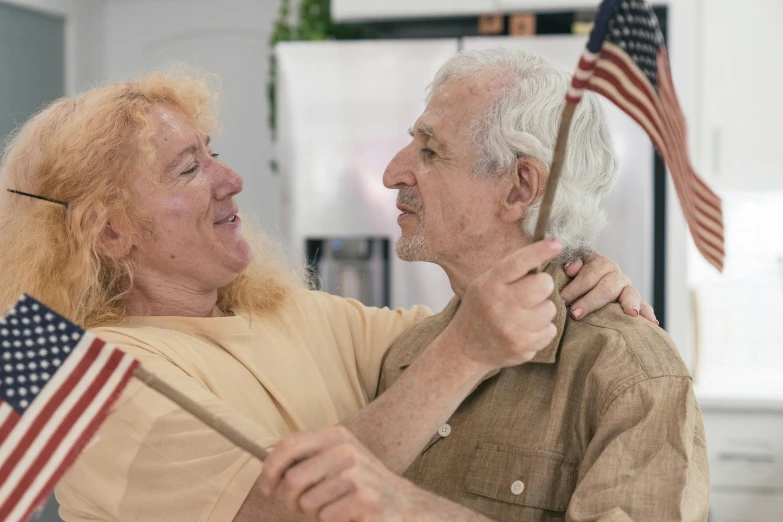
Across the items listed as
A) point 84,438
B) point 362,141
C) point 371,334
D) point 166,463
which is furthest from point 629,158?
point 84,438

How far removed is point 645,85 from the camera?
98 centimetres

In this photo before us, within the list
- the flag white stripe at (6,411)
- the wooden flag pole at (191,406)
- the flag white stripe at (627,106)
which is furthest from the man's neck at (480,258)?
the flag white stripe at (6,411)

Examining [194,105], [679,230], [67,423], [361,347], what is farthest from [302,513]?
[679,230]

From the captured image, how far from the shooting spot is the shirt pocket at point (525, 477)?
1.22 m

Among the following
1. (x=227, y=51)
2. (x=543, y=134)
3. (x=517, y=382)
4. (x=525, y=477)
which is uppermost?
(x=227, y=51)

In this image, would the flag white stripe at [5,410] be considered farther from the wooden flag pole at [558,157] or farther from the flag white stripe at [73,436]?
the wooden flag pole at [558,157]

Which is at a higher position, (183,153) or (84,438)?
(183,153)

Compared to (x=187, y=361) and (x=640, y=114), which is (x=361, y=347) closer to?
(x=187, y=361)

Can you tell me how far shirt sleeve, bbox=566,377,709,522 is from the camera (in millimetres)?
1074

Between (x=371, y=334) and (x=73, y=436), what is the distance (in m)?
0.76

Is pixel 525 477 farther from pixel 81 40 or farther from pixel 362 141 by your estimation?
pixel 81 40

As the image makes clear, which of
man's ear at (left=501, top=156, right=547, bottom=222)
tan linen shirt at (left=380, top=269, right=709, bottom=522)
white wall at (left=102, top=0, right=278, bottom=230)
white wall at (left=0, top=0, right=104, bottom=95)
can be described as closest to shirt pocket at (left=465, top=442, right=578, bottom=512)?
tan linen shirt at (left=380, top=269, right=709, bottom=522)

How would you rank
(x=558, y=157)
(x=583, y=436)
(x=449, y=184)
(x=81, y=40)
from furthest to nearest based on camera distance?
(x=81, y=40), (x=449, y=184), (x=583, y=436), (x=558, y=157)

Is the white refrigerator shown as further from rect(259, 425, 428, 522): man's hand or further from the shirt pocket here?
rect(259, 425, 428, 522): man's hand
